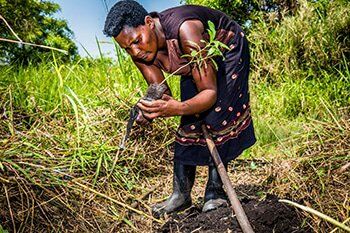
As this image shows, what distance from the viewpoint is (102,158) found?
8.16 ft

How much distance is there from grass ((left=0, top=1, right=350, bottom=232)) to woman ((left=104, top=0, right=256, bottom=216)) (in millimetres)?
306

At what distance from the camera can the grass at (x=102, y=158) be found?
72.1 inches

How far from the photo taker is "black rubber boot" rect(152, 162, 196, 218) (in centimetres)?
217

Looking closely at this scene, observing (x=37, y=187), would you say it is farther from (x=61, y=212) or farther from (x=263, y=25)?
(x=263, y=25)

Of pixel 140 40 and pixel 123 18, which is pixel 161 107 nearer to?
pixel 140 40

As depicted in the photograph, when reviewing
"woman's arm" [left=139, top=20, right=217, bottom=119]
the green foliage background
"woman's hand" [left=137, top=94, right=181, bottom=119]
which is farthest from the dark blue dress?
the green foliage background

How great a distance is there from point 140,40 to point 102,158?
897 mm

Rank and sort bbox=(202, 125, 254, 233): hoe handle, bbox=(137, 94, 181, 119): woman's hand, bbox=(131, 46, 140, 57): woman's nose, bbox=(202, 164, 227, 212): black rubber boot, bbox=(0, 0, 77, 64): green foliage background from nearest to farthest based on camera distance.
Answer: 1. bbox=(202, 125, 254, 233): hoe handle
2. bbox=(137, 94, 181, 119): woman's hand
3. bbox=(131, 46, 140, 57): woman's nose
4. bbox=(202, 164, 227, 212): black rubber boot
5. bbox=(0, 0, 77, 64): green foliage background

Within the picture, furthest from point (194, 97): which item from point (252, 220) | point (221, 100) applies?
point (252, 220)

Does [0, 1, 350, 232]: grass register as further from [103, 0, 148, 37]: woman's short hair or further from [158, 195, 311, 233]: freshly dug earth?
[103, 0, 148, 37]: woman's short hair

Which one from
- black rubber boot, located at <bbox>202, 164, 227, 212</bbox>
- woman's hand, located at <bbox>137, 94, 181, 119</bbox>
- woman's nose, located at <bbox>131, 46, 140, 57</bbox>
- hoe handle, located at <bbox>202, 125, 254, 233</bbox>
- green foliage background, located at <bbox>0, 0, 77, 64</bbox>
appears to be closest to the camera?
hoe handle, located at <bbox>202, 125, 254, 233</bbox>

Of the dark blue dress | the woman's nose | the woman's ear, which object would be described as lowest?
A: the dark blue dress

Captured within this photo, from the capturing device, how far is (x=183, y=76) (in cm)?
217

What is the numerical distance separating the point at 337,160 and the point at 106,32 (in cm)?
122
